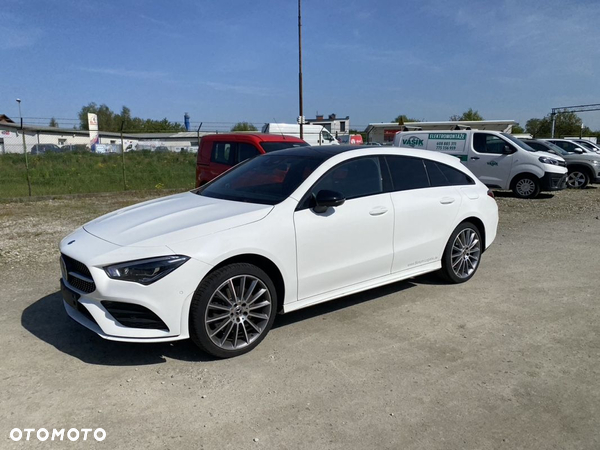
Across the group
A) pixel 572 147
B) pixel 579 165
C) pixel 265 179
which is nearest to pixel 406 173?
pixel 265 179

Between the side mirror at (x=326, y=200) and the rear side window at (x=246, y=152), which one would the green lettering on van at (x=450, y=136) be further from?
the side mirror at (x=326, y=200)

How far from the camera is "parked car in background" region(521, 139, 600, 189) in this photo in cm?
1555

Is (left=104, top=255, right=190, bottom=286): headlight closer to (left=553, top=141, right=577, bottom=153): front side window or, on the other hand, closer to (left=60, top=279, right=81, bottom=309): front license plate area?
(left=60, top=279, right=81, bottom=309): front license plate area

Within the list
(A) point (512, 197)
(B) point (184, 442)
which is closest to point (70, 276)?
(B) point (184, 442)

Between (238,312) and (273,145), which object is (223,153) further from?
(238,312)

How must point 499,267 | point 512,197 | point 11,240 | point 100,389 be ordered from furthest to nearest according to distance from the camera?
1. point 512,197
2. point 11,240
3. point 499,267
4. point 100,389

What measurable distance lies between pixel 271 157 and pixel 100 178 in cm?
1469

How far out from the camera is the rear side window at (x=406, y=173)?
4.70 m

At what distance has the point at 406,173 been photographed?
15.8 feet

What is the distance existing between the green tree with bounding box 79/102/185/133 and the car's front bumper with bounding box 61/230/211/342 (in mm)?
61341

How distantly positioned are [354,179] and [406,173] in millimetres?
754

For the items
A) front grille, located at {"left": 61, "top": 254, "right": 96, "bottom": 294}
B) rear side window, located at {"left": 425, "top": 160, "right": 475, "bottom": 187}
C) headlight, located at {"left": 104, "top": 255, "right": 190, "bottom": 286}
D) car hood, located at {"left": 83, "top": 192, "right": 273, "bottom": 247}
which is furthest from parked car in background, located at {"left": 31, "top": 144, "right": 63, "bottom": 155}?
headlight, located at {"left": 104, "top": 255, "right": 190, "bottom": 286}

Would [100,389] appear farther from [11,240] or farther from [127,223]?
[11,240]

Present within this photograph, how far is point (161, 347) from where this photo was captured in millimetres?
3779
